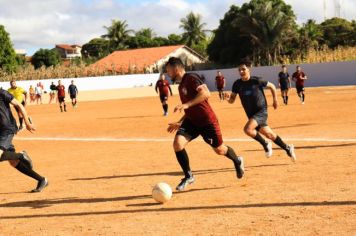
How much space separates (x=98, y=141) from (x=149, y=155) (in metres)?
4.30

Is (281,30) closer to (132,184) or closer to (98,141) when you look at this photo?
(98,141)

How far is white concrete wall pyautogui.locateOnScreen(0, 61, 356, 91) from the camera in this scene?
51.6m

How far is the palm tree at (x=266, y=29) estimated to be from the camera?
67.7m

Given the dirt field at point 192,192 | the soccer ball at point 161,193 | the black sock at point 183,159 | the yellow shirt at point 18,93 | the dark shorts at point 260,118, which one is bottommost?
the dirt field at point 192,192

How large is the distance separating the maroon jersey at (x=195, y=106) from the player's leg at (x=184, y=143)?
13cm

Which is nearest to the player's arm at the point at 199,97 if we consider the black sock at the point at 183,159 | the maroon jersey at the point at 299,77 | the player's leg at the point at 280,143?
the black sock at the point at 183,159

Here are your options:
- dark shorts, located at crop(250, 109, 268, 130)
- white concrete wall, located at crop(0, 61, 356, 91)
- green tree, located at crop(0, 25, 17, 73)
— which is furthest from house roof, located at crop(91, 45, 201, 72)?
A: dark shorts, located at crop(250, 109, 268, 130)

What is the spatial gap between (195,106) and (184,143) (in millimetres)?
587

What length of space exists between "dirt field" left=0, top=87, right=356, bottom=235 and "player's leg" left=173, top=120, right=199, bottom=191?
17 centimetres

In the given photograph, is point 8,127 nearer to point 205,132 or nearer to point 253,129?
point 205,132

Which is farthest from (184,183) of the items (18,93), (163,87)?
(163,87)

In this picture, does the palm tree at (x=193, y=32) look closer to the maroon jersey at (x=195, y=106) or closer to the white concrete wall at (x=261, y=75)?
the white concrete wall at (x=261, y=75)

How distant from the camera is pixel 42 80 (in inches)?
2121

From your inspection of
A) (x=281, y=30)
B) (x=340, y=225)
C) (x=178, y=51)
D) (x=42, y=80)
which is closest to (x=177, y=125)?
(x=340, y=225)
